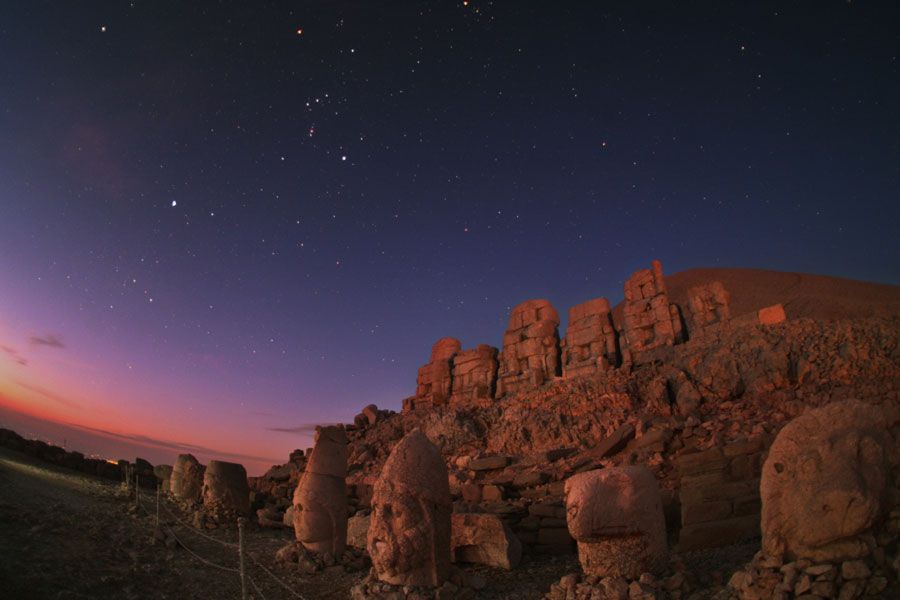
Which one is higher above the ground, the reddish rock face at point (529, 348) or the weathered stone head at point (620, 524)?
the reddish rock face at point (529, 348)

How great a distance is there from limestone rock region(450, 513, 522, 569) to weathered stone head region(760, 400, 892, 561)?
421 cm

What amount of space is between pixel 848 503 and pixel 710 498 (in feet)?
12.3

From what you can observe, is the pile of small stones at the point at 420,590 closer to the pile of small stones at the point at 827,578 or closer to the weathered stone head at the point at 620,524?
the weathered stone head at the point at 620,524

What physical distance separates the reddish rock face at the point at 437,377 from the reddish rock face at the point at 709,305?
385 inches

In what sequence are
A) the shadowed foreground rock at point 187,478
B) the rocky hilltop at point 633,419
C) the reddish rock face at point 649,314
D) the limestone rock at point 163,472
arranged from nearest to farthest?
the rocky hilltop at point 633,419 < the shadowed foreground rock at point 187,478 < the reddish rock face at point 649,314 < the limestone rock at point 163,472

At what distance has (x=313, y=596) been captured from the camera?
27.0ft

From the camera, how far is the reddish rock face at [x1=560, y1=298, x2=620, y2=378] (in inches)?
667

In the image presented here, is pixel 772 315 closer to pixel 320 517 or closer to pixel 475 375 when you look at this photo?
pixel 475 375

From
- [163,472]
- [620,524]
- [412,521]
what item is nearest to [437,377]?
[163,472]

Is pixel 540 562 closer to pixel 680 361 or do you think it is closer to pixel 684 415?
pixel 684 415

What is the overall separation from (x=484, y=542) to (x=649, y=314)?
34.3 ft

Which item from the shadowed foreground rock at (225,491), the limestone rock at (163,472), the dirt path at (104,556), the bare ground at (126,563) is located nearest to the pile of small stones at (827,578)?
the bare ground at (126,563)

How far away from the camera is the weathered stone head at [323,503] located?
31.6 ft

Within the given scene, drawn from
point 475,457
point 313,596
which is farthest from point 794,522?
point 475,457
